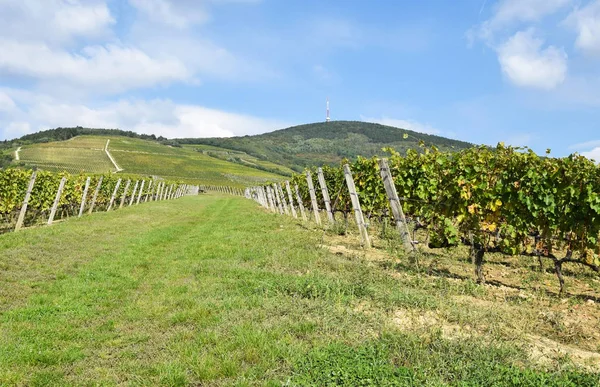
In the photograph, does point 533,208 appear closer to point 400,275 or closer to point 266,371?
point 400,275

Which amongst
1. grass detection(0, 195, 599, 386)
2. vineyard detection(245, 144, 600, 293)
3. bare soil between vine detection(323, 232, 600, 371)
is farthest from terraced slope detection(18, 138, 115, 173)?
bare soil between vine detection(323, 232, 600, 371)

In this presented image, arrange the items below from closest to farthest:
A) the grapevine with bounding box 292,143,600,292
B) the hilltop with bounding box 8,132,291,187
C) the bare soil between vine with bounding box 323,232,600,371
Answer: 1. the bare soil between vine with bounding box 323,232,600,371
2. the grapevine with bounding box 292,143,600,292
3. the hilltop with bounding box 8,132,291,187

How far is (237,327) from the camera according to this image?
16.5 ft

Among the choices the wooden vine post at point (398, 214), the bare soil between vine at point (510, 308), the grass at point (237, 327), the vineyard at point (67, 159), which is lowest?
the vineyard at point (67, 159)

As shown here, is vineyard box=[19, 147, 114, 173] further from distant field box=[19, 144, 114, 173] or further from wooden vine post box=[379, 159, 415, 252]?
wooden vine post box=[379, 159, 415, 252]

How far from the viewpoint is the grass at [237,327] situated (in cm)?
397

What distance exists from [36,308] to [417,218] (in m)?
9.70

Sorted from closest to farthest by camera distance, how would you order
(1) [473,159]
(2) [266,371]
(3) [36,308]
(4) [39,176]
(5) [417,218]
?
(2) [266,371] → (3) [36,308] → (1) [473,159] → (5) [417,218] → (4) [39,176]

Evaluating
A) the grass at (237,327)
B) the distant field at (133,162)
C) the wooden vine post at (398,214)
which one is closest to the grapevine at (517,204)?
the wooden vine post at (398,214)

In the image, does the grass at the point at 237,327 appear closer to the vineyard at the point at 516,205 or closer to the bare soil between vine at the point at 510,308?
the bare soil between vine at the point at 510,308

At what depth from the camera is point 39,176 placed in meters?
22.3

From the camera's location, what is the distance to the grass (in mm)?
3967

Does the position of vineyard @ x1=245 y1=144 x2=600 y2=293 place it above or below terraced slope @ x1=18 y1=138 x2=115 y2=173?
above

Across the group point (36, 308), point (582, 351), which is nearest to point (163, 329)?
point (36, 308)
